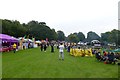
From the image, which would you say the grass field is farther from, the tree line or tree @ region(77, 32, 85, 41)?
tree @ region(77, 32, 85, 41)

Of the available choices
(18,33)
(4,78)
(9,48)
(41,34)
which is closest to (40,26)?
(41,34)

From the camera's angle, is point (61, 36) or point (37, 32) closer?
point (37, 32)

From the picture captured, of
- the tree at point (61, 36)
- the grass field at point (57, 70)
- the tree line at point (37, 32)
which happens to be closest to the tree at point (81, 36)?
the tree line at point (37, 32)

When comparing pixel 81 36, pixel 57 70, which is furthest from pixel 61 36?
pixel 57 70

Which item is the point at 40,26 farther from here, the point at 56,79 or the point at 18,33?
the point at 56,79

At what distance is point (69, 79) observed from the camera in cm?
1257

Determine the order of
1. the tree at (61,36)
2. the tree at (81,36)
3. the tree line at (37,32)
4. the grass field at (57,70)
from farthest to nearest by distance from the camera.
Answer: the tree at (81,36) < the tree at (61,36) < the tree line at (37,32) < the grass field at (57,70)

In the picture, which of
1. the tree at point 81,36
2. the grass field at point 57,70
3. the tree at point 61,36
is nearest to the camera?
the grass field at point 57,70

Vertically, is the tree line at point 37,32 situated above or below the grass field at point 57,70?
above

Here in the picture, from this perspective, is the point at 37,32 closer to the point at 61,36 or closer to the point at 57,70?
the point at 61,36

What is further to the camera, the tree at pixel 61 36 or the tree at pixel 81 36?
the tree at pixel 81 36

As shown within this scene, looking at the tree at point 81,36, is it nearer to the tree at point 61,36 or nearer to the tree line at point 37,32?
the tree line at point 37,32

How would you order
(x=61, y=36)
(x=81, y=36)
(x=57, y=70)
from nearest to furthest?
(x=57, y=70) < (x=61, y=36) < (x=81, y=36)

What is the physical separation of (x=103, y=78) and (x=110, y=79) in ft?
1.46
